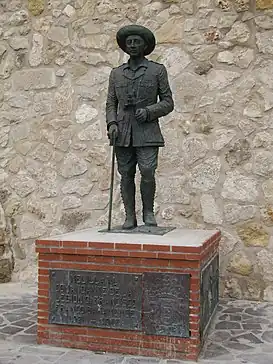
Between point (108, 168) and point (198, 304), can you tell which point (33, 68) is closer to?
point (108, 168)

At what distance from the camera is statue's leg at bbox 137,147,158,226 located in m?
3.93

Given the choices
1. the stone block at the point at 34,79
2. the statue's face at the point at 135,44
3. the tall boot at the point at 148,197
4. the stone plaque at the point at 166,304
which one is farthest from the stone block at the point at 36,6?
the stone plaque at the point at 166,304

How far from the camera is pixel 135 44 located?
12.6 ft

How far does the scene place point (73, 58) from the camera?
5566 mm

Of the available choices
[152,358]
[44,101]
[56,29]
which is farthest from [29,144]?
[152,358]

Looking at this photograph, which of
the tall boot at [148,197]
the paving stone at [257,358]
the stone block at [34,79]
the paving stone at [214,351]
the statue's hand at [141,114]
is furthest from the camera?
the stone block at [34,79]

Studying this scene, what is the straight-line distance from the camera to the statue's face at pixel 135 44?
3854 millimetres

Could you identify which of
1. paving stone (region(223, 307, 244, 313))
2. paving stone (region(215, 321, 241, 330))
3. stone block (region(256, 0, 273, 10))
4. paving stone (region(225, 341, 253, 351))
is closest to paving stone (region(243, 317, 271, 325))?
paving stone (region(215, 321, 241, 330))

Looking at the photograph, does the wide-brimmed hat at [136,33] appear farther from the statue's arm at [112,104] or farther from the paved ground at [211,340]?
the paved ground at [211,340]

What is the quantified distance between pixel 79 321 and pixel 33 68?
10.6ft

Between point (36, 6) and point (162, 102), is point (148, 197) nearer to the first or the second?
point (162, 102)

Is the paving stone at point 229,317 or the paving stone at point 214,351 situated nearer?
the paving stone at point 214,351

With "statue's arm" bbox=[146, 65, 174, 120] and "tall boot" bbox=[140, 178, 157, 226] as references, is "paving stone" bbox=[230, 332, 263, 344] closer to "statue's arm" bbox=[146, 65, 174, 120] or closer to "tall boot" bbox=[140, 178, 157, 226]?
"tall boot" bbox=[140, 178, 157, 226]

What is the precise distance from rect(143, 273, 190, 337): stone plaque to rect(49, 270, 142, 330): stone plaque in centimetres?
6
